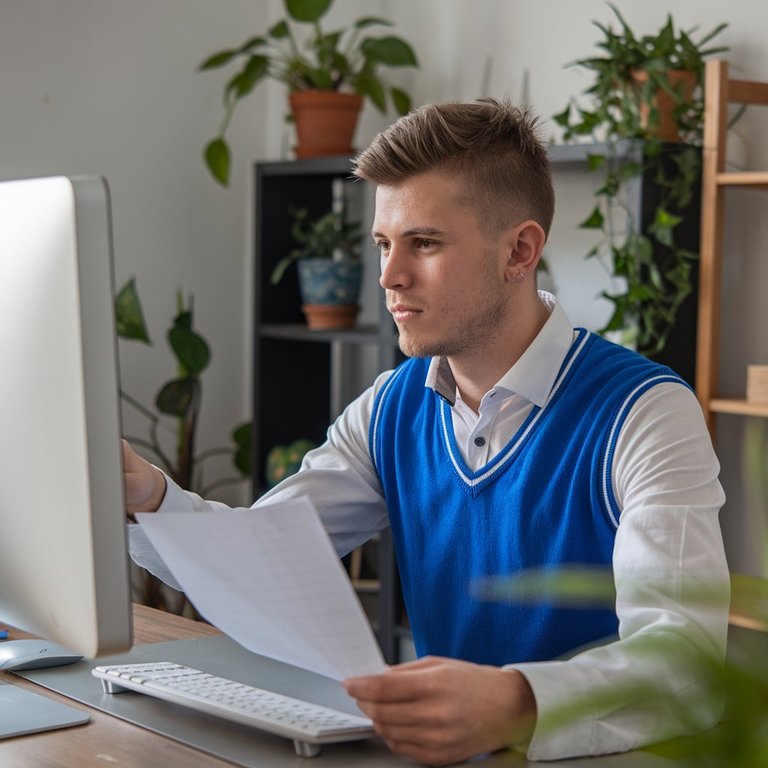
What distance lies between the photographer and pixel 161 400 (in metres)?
3.53

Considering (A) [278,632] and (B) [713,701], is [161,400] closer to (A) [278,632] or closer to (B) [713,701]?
(A) [278,632]

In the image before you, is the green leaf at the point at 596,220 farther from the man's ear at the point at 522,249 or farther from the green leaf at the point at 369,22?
the man's ear at the point at 522,249

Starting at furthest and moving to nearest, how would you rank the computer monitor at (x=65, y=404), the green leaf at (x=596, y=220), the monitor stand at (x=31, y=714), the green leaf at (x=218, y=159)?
1. the green leaf at (x=218, y=159)
2. the green leaf at (x=596, y=220)
3. the monitor stand at (x=31, y=714)
4. the computer monitor at (x=65, y=404)

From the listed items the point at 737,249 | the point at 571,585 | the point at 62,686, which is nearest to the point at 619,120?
the point at 737,249

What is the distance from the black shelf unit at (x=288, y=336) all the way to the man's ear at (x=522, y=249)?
66.8 inches

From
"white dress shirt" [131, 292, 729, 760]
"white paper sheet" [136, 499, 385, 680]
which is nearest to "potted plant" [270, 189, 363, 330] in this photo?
"white dress shirt" [131, 292, 729, 760]

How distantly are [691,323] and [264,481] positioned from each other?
145cm

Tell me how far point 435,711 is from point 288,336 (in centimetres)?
251

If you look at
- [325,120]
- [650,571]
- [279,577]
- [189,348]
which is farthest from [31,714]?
[325,120]

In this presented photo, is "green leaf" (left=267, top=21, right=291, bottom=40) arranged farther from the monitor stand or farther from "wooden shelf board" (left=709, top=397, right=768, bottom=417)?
the monitor stand

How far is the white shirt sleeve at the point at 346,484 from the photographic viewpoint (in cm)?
178

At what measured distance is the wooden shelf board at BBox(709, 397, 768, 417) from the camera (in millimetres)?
2498

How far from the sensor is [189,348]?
3.53 meters

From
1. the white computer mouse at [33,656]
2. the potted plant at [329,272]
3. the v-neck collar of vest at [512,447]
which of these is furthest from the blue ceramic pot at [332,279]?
the white computer mouse at [33,656]
